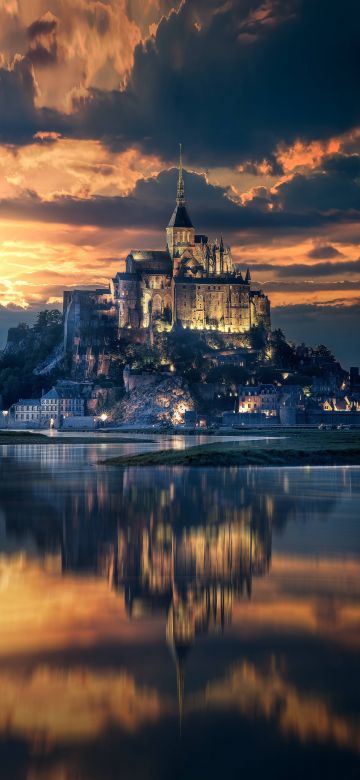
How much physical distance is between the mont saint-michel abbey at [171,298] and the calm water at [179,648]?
4565 inches

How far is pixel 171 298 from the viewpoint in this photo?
140250mm

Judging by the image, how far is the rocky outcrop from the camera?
414 ft

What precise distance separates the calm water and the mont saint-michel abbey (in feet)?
380

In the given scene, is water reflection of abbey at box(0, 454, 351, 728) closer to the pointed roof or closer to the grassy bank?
the grassy bank

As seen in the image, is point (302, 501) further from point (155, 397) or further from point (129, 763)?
point (155, 397)

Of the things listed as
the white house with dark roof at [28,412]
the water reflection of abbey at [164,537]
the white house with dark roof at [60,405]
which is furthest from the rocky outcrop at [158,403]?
the water reflection of abbey at [164,537]

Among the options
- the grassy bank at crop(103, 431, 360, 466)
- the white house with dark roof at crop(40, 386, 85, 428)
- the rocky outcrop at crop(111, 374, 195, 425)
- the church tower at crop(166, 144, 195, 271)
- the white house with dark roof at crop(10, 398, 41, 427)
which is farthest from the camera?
the church tower at crop(166, 144, 195, 271)

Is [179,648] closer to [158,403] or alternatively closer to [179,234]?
[158,403]

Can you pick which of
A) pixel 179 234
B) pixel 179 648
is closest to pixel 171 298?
pixel 179 234

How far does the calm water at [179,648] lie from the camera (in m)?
8.20

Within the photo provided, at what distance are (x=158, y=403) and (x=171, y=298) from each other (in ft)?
65.7

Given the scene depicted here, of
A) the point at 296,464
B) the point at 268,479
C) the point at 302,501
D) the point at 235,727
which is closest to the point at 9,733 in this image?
the point at 235,727

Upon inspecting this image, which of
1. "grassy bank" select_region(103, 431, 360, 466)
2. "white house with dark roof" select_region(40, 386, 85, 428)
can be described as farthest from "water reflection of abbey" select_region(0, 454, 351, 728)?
"white house with dark roof" select_region(40, 386, 85, 428)

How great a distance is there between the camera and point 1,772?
785 centimetres
